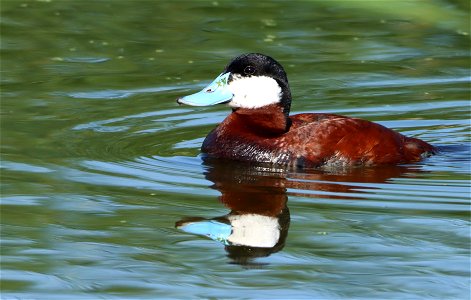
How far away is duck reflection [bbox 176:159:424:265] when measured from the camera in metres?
6.67

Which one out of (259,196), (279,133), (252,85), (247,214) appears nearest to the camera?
(247,214)

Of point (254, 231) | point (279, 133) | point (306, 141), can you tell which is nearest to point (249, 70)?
point (279, 133)

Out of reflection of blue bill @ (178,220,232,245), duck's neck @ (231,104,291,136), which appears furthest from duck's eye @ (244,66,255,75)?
reflection of blue bill @ (178,220,232,245)

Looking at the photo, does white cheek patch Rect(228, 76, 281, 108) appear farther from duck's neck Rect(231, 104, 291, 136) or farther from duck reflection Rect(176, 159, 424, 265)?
duck reflection Rect(176, 159, 424, 265)

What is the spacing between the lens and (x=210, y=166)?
8.66 m

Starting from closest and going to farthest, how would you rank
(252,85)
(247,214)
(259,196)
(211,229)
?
(211,229), (247,214), (259,196), (252,85)

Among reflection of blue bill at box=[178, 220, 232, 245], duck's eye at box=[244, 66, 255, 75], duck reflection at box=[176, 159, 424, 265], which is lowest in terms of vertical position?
duck reflection at box=[176, 159, 424, 265]

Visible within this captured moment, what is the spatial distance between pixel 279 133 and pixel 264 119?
0.67ft

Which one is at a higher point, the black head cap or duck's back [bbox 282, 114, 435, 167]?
the black head cap

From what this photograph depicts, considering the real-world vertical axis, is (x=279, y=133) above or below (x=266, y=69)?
below

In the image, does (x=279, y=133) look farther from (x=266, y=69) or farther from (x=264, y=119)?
(x=266, y=69)

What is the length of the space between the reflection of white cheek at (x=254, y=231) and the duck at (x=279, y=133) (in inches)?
58.3

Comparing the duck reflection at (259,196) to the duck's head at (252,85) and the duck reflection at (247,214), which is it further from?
the duck's head at (252,85)

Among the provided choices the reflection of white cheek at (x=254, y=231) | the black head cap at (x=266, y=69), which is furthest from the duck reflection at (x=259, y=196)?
the black head cap at (x=266, y=69)
